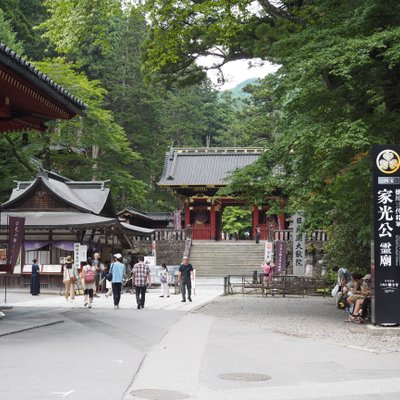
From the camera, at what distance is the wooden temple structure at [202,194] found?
48906 mm

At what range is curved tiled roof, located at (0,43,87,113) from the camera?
455 inches

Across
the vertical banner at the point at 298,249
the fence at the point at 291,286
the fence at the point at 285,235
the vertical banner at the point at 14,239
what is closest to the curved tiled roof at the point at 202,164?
the fence at the point at 285,235

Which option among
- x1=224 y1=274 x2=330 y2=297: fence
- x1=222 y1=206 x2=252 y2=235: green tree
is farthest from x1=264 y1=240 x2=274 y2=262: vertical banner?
Answer: x1=222 y1=206 x2=252 y2=235: green tree

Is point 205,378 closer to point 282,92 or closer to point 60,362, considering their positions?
point 60,362

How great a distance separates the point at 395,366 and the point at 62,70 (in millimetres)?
30041

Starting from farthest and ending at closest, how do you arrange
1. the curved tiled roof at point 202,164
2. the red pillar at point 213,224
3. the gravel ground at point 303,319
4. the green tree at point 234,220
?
the green tree at point 234,220 → the red pillar at point 213,224 → the curved tiled roof at point 202,164 → the gravel ground at point 303,319

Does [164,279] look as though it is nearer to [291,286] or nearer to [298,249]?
[291,286]

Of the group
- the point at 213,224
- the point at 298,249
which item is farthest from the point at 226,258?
the point at 298,249

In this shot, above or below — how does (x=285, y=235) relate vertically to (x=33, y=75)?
below

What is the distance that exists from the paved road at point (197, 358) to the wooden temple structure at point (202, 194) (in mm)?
32495

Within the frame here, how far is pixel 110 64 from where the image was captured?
189 ft

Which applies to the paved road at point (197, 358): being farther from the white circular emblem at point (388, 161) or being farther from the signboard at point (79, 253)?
the signboard at point (79, 253)

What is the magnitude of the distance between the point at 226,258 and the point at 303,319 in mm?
26313

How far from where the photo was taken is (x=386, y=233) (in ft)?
42.9
